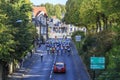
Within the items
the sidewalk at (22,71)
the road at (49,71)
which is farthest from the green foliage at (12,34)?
the road at (49,71)

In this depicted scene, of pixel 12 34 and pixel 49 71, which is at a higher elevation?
pixel 12 34

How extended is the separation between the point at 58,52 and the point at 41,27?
59.0 m

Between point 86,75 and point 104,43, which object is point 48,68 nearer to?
point 86,75


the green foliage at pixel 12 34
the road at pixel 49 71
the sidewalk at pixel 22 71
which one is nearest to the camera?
the green foliage at pixel 12 34

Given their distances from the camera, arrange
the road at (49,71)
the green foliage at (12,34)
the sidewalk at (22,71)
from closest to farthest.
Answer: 1. the green foliage at (12,34)
2. the sidewalk at (22,71)
3. the road at (49,71)

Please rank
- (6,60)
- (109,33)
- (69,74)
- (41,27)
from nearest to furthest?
1. (6,60)
2. (109,33)
3. (69,74)
4. (41,27)

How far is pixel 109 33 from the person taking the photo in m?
49.5

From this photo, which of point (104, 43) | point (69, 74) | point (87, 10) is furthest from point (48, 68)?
point (104, 43)

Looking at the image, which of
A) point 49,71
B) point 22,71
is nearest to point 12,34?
point 22,71

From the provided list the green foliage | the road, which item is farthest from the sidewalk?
the green foliage

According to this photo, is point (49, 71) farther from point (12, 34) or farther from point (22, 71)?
point (12, 34)

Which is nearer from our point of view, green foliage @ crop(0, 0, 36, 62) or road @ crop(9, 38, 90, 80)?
green foliage @ crop(0, 0, 36, 62)

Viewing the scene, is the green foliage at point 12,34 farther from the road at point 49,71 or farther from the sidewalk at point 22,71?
the road at point 49,71

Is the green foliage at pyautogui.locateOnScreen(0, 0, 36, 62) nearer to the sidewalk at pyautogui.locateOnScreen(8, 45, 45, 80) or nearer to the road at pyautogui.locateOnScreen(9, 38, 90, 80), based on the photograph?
the sidewalk at pyautogui.locateOnScreen(8, 45, 45, 80)
